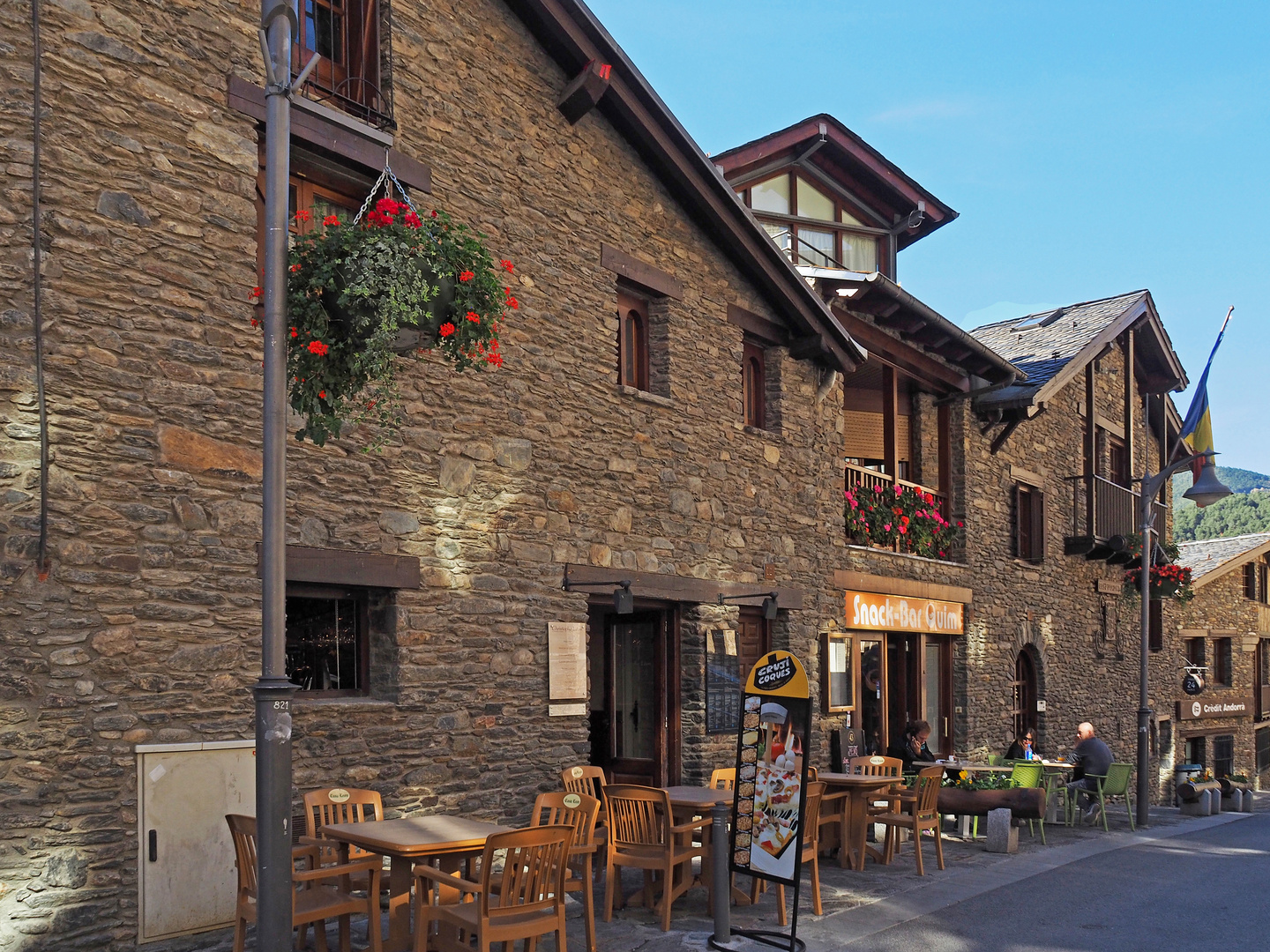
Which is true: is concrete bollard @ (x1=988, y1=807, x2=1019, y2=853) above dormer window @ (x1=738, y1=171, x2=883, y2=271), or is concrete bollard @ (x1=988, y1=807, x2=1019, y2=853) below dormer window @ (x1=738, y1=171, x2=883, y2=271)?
below

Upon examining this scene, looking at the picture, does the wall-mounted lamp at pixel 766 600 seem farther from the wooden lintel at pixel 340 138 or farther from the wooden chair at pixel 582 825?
the wooden lintel at pixel 340 138

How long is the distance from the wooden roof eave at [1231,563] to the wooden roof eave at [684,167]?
1651 cm

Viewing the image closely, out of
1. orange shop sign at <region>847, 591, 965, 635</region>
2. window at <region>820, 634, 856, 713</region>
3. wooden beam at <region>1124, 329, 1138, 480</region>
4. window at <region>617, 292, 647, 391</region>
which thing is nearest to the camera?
window at <region>617, 292, 647, 391</region>

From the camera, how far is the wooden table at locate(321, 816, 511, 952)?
6.13 m

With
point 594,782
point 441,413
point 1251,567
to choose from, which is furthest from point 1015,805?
point 1251,567

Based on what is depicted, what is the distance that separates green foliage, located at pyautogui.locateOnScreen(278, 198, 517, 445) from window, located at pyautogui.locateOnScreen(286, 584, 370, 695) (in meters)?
2.10

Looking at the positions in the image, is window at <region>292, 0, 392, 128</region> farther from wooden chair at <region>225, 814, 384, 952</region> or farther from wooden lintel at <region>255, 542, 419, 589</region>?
wooden chair at <region>225, 814, 384, 952</region>

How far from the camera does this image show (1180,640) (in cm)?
2573

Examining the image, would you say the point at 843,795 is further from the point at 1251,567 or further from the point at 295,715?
the point at 1251,567

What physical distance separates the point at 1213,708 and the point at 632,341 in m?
20.5

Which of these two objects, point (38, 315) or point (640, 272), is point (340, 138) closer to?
point (38, 315)

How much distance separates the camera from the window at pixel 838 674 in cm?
1320

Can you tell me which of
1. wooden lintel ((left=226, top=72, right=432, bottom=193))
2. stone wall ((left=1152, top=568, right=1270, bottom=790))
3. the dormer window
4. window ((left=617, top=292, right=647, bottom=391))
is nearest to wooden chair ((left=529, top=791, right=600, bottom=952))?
wooden lintel ((left=226, top=72, right=432, bottom=193))

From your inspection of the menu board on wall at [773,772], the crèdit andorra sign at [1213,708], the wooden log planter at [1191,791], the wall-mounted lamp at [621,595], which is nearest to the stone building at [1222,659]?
the crèdit andorra sign at [1213,708]
